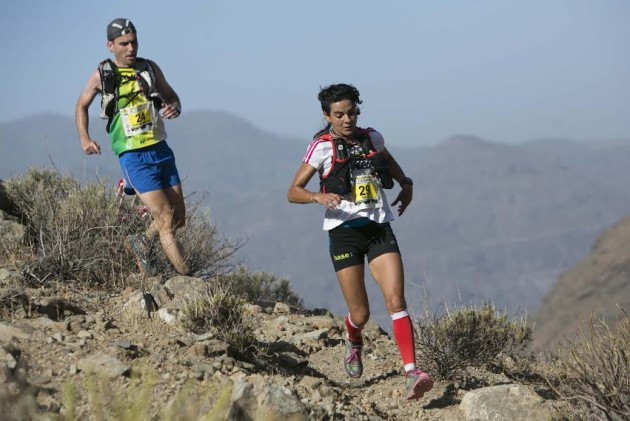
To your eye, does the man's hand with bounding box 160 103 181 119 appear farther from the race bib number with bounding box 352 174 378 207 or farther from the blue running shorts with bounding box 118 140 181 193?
the race bib number with bounding box 352 174 378 207

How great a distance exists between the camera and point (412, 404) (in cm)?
571

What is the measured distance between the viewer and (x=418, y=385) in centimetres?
530

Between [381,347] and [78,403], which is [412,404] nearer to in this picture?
[381,347]

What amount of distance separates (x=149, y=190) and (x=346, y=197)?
2256 mm

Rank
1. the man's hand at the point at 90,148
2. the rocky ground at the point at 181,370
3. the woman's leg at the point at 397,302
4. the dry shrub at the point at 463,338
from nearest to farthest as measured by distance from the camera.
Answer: the rocky ground at the point at 181,370
the woman's leg at the point at 397,302
the dry shrub at the point at 463,338
the man's hand at the point at 90,148

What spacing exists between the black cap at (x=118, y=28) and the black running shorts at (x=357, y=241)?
8.29 feet

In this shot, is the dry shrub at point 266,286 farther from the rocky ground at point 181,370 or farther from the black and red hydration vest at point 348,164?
the black and red hydration vest at point 348,164

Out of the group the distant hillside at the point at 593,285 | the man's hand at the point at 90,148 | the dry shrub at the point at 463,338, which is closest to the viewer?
the dry shrub at the point at 463,338

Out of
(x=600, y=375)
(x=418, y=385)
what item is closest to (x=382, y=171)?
(x=418, y=385)

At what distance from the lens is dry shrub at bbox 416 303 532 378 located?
643cm

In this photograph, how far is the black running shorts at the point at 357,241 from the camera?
5.76 m

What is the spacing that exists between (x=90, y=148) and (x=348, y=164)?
7.65 ft

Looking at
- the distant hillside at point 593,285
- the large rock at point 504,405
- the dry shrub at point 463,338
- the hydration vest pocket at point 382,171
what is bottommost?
the distant hillside at point 593,285

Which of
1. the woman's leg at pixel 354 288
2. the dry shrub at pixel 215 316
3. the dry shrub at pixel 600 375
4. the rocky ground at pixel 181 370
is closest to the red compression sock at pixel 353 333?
the woman's leg at pixel 354 288
